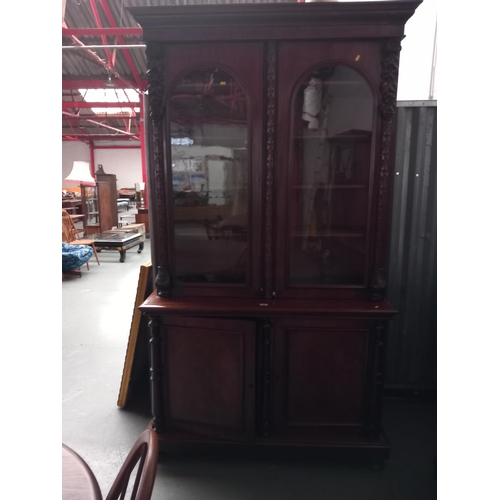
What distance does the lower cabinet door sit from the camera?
158cm

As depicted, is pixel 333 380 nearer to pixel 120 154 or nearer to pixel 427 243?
pixel 427 243

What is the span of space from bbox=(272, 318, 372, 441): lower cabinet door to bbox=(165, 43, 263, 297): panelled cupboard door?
294 mm

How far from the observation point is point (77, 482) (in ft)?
2.59

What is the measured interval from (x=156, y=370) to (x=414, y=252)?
158 centimetres

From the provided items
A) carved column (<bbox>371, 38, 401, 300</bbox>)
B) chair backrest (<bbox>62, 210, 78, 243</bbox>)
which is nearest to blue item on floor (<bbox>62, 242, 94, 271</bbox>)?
chair backrest (<bbox>62, 210, 78, 243</bbox>)

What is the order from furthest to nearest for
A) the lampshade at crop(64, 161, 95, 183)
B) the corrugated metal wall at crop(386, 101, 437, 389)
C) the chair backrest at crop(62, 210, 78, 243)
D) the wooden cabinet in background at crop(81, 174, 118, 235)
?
the wooden cabinet in background at crop(81, 174, 118, 235)
the lampshade at crop(64, 161, 95, 183)
the chair backrest at crop(62, 210, 78, 243)
the corrugated metal wall at crop(386, 101, 437, 389)

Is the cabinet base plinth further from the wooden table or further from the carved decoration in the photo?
the wooden table

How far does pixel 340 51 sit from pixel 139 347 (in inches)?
75.5

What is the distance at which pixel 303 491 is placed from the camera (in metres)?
1.52

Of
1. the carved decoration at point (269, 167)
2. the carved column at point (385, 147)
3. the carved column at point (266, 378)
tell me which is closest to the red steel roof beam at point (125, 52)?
the carved decoration at point (269, 167)

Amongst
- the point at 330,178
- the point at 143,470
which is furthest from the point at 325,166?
the point at 143,470

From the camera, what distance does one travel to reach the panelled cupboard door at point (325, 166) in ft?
4.84

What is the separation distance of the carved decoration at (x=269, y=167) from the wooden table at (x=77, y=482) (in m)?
0.99

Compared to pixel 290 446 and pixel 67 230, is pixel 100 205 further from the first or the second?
pixel 290 446
